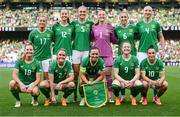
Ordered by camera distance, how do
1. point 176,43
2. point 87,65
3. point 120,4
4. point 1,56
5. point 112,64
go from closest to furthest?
1. point 87,65
2. point 112,64
3. point 1,56
4. point 176,43
5. point 120,4

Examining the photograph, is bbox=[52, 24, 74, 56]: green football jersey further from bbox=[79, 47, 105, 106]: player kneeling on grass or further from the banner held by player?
the banner held by player

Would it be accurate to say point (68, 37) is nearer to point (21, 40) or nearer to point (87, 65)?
point (87, 65)

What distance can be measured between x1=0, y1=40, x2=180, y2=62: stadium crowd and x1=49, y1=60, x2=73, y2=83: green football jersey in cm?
2366

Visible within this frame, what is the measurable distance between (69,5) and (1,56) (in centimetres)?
860

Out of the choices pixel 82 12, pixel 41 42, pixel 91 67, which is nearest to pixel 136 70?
pixel 91 67

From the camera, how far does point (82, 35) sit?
33.1 ft

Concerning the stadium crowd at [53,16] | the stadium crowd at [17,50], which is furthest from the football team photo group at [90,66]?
the stadium crowd at [53,16]

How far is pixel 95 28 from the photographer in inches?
397

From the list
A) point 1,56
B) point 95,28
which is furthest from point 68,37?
point 1,56

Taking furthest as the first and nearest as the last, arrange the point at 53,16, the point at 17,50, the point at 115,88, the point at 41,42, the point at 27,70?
the point at 53,16 → the point at 17,50 → the point at 41,42 → the point at 27,70 → the point at 115,88

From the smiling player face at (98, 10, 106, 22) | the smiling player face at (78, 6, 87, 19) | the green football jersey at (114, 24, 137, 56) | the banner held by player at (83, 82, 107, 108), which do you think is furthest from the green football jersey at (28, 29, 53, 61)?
the green football jersey at (114, 24, 137, 56)

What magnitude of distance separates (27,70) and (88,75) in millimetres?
1289

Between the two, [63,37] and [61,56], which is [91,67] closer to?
[61,56]

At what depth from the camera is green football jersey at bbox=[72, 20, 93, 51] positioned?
10078 mm
